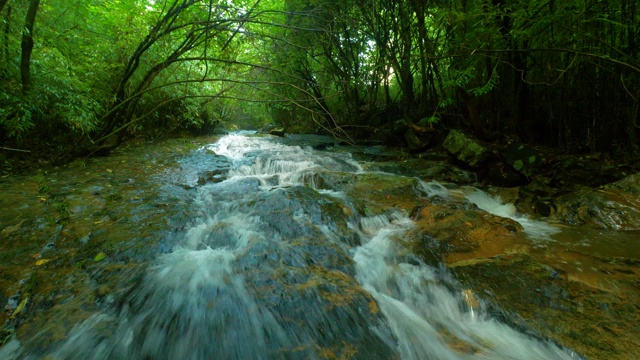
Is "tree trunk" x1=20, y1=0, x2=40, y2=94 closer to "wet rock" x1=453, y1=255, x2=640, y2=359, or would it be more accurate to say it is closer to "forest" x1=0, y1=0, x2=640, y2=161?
A: "forest" x1=0, y1=0, x2=640, y2=161

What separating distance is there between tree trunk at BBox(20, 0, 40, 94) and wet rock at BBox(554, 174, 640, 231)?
25.6 ft

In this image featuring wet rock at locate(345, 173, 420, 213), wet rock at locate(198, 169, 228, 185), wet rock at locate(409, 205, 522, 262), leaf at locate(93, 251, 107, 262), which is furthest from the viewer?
wet rock at locate(198, 169, 228, 185)

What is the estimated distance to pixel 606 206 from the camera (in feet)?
12.8

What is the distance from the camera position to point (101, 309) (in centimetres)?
209

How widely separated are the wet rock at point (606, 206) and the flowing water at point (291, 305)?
0.60 meters

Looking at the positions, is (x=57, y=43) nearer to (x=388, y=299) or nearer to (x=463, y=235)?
(x=388, y=299)

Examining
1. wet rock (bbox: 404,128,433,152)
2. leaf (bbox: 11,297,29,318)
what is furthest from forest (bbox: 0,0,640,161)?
leaf (bbox: 11,297,29,318)

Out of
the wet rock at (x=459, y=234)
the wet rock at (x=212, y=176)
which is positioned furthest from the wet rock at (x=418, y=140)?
the wet rock at (x=212, y=176)

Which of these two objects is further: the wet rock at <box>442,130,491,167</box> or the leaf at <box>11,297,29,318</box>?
the wet rock at <box>442,130,491,167</box>

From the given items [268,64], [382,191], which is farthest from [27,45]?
[382,191]

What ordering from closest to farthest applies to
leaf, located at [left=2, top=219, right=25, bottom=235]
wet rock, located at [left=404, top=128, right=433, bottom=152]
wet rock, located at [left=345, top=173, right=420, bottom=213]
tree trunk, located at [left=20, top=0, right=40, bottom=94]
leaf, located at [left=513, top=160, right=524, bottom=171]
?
1. leaf, located at [left=2, top=219, right=25, bottom=235]
2. tree trunk, located at [left=20, top=0, right=40, bottom=94]
3. wet rock, located at [left=345, top=173, right=420, bottom=213]
4. leaf, located at [left=513, top=160, right=524, bottom=171]
5. wet rock, located at [left=404, top=128, right=433, bottom=152]

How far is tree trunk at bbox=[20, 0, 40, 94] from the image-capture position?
381 centimetres

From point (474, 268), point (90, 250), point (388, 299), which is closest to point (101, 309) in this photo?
point (90, 250)

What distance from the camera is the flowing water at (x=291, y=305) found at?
190 centimetres
